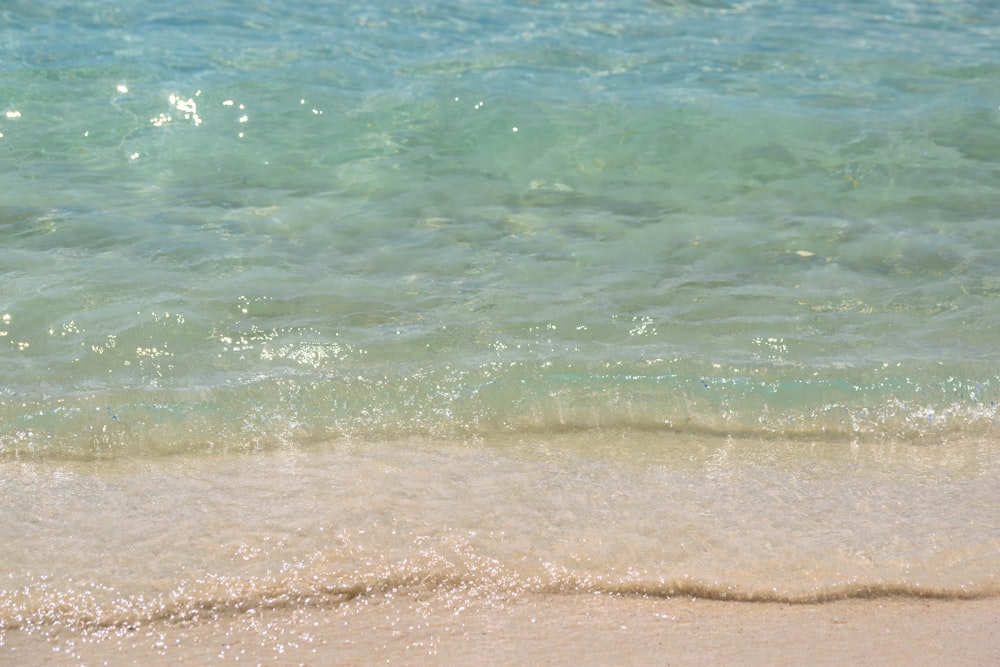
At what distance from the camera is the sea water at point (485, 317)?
2.99 meters

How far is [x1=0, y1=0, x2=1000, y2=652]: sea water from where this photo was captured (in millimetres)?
2994

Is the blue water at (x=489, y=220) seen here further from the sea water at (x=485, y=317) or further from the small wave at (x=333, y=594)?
the small wave at (x=333, y=594)

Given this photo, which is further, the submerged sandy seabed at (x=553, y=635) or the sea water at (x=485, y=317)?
the sea water at (x=485, y=317)

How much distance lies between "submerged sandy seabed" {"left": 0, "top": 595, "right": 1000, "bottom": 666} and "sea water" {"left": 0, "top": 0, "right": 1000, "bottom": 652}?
7 cm

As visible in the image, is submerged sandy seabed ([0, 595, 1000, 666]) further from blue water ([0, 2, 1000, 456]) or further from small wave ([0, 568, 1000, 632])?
blue water ([0, 2, 1000, 456])

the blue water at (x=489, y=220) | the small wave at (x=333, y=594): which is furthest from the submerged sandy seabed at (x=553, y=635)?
the blue water at (x=489, y=220)

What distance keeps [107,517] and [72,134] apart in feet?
12.5

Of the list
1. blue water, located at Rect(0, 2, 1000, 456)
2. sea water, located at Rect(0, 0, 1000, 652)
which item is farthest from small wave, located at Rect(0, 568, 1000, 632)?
blue water, located at Rect(0, 2, 1000, 456)

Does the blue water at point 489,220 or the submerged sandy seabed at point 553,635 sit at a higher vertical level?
the blue water at point 489,220

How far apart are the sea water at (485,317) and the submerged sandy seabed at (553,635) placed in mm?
67

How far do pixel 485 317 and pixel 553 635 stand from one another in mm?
1892

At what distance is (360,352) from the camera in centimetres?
407

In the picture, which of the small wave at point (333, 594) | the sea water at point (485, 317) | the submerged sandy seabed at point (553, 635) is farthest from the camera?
the sea water at point (485, 317)

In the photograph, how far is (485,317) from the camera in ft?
14.3
